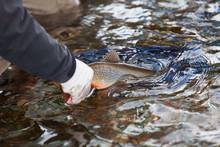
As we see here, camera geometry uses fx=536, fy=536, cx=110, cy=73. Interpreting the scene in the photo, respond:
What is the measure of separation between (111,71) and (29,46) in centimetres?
116

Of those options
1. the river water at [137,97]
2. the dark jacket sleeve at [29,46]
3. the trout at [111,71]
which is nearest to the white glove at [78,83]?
the dark jacket sleeve at [29,46]

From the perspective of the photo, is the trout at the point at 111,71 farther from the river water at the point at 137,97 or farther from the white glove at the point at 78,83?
the white glove at the point at 78,83

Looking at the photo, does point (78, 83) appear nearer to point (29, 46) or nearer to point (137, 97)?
point (29, 46)

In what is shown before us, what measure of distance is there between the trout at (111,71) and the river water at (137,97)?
0.06 metres

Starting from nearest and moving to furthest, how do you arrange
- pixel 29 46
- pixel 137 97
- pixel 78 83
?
pixel 29 46
pixel 78 83
pixel 137 97

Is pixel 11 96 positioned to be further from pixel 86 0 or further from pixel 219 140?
pixel 86 0

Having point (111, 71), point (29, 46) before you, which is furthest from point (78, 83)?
point (111, 71)

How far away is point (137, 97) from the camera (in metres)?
4.05

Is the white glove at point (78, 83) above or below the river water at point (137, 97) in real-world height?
above

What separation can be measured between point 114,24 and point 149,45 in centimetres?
84

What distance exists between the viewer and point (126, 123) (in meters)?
3.70

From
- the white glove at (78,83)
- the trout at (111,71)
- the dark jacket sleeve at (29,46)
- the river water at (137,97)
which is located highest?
the dark jacket sleeve at (29,46)

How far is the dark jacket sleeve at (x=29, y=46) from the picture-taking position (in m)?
2.96

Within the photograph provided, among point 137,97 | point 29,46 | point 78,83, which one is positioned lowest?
point 137,97
